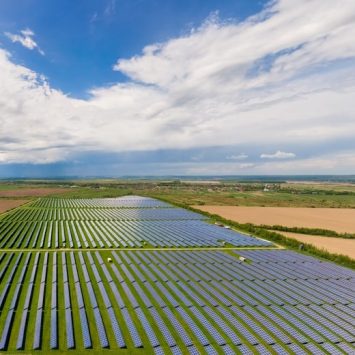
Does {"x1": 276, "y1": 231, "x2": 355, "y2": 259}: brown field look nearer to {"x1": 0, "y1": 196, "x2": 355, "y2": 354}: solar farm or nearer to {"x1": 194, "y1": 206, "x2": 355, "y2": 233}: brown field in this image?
{"x1": 0, "y1": 196, "x2": 355, "y2": 354}: solar farm

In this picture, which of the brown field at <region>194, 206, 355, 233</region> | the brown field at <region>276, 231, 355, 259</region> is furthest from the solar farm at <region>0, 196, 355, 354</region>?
the brown field at <region>194, 206, 355, 233</region>

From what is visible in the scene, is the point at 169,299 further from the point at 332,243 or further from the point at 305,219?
the point at 305,219

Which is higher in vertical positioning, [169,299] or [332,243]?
[169,299]

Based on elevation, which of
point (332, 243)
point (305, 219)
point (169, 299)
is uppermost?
point (169, 299)

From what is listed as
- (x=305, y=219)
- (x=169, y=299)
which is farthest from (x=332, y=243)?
(x=169, y=299)

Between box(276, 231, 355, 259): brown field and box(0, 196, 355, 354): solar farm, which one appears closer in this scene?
box(0, 196, 355, 354): solar farm

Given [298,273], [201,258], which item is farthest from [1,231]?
[298,273]

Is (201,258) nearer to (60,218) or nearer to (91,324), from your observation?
(91,324)
